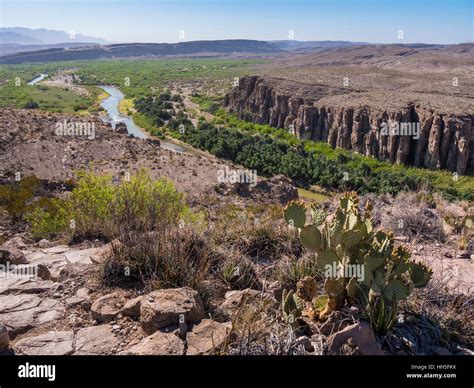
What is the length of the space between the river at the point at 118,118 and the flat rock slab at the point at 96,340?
118 feet

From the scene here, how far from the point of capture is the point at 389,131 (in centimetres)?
3847

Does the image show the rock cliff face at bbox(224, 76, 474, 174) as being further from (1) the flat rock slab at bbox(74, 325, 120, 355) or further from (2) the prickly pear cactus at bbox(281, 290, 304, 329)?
(1) the flat rock slab at bbox(74, 325, 120, 355)

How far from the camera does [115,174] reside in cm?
2423

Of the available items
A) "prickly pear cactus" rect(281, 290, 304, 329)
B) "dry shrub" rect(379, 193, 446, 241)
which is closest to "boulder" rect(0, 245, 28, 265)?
"prickly pear cactus" rect(281, 290, 304, 329)

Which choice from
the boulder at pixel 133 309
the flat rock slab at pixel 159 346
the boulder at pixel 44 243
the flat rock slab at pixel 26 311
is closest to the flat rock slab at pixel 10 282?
the flat rock slab at pixel 26 311

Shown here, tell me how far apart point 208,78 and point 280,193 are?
3189 inches

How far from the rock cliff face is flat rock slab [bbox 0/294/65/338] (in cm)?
3575

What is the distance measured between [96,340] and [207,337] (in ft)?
3.39

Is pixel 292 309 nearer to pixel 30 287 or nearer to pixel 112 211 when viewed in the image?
pixel 30 287

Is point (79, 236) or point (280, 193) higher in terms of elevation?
point (79, 236)


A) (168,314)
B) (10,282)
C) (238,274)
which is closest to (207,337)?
(168,314)

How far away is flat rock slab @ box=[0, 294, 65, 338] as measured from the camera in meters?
4.43

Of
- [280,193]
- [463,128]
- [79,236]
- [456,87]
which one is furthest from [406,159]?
[79,236]

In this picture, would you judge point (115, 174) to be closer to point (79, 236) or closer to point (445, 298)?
point (79, 236)
